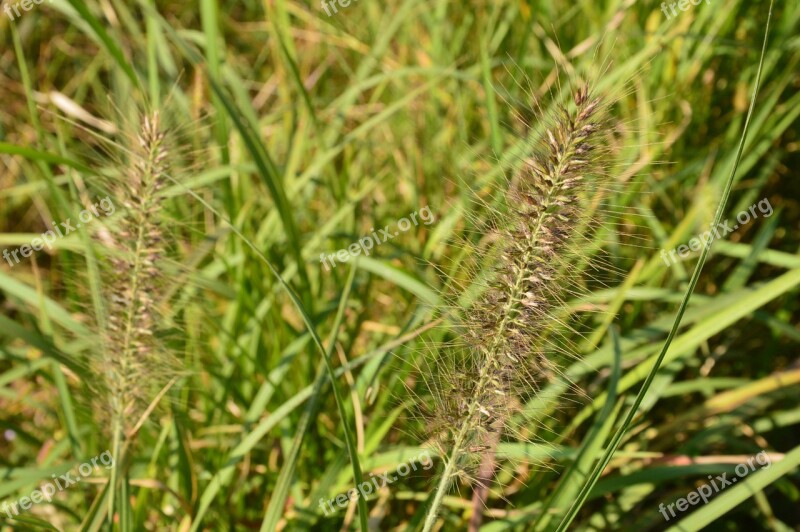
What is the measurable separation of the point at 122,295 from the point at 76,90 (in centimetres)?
370

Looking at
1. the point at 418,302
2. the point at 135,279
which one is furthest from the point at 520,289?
the point at 418,302

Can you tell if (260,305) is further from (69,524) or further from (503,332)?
(503,332)

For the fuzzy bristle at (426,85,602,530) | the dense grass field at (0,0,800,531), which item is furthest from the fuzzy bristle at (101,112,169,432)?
the fuzzy bristle at (426,85,602,530)

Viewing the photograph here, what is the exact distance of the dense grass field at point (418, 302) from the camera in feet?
5.97

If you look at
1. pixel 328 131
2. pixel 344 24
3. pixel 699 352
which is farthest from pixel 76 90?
pixel 699 352

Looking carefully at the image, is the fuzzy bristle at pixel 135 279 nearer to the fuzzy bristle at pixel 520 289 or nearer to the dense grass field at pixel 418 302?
the dense grass field at pixel 418 302

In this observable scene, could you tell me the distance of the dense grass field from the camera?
1.82m

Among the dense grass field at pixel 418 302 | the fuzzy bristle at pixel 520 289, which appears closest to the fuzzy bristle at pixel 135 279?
the dense grass field at pixel 418 302

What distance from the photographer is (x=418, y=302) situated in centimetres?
260

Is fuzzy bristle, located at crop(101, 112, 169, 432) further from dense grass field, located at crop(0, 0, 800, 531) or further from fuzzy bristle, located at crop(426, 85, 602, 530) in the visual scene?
fuzzy bristle, located at crop(426, 85, 602, 530)

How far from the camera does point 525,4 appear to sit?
4043 mm

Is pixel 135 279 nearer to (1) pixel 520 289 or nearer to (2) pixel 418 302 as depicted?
(1) pixel 520 289

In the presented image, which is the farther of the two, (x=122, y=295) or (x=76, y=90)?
(x=76, y=90)

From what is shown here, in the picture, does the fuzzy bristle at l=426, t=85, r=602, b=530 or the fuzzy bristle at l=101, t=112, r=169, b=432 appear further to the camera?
the fuzzy bristle at l=101, t=112, r=169, b=432
